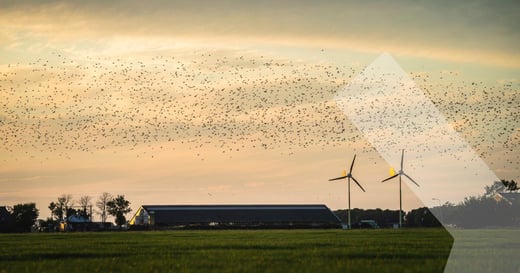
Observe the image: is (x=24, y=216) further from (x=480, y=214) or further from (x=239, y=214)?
(x=480, y=214)

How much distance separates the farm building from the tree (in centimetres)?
2063

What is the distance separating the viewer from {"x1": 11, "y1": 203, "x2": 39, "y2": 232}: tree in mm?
158000

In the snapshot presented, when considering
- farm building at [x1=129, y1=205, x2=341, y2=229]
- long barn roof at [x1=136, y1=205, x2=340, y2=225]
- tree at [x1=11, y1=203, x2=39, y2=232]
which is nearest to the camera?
tree at [x1=11, y1=203, x2=39, y2=232]

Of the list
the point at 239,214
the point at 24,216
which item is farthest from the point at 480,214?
the point at 24,216

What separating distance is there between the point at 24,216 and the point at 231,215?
42439mm

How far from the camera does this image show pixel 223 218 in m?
181

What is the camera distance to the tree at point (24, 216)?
158 meters

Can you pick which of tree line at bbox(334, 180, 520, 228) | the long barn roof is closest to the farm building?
the long barn roof

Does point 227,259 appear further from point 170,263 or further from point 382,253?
point 382,253

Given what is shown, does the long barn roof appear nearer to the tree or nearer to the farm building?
the farm building

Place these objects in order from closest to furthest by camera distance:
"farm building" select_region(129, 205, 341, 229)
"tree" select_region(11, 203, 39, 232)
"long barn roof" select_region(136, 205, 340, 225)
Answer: "tree" select_region(11, 203, 39, 232)
"farm building" select_region(129, 205, 341, 229)
"long barn roof" select_region(136, 205, 340, 225)

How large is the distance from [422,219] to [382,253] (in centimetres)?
14406

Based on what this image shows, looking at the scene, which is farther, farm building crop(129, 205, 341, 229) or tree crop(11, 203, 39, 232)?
farm building crop(129, 205, 341, 229)

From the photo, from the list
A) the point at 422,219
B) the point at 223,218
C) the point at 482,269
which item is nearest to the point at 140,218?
the point at 223,218
